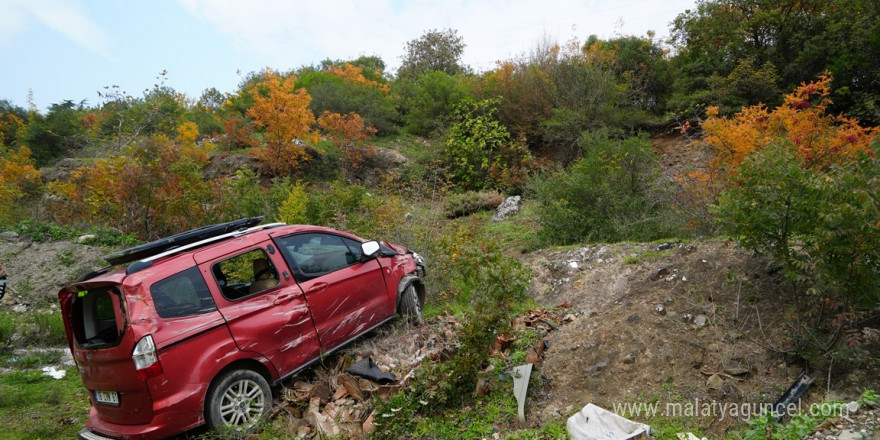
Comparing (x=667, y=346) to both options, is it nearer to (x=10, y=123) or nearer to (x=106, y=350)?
(x=106, y=350)

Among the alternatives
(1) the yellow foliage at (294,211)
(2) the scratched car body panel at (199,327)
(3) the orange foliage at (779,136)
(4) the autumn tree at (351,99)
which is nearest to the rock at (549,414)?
(2) the scratched car body panel at (199,327)

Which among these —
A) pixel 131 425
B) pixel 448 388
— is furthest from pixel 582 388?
pixel 131 425

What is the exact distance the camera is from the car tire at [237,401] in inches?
163

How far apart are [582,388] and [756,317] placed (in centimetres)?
184

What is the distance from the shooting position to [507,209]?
1631 cm

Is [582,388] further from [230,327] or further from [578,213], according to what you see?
[578,213]

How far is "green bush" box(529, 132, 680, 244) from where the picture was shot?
10023mm

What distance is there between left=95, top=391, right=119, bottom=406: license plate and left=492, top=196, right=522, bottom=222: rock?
12.6 m

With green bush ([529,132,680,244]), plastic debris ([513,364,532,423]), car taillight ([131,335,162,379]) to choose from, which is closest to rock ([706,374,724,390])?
plastic debris ([513,364,532,423])

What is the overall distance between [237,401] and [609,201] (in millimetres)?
8972

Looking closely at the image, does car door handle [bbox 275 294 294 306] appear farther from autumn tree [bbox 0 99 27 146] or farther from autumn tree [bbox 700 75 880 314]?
autumn tree [bbox 0 99 27 146]

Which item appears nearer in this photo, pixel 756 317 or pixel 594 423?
pixel 594 423

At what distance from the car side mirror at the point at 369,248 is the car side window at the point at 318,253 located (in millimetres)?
108

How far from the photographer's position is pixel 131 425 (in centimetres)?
400
